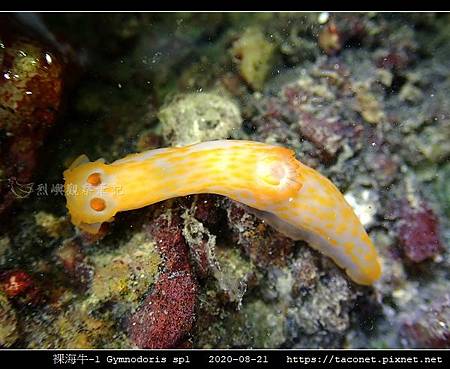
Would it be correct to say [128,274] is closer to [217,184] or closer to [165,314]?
[165,314]

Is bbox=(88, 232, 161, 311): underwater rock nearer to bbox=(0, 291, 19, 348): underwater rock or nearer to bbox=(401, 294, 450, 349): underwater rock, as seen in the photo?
bbox=(0, 291, 19, 348): underwater rock

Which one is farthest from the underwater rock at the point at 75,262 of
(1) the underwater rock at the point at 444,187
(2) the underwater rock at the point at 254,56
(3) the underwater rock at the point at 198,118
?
(1) the underwater rock at the point at 444,187

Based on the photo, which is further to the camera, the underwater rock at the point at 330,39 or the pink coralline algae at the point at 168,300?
the underwater rock at the point at 330,39

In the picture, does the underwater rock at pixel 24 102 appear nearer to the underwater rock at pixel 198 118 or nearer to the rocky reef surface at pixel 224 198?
the rocky reef surface at pixel 224 198

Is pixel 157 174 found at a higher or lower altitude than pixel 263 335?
higher

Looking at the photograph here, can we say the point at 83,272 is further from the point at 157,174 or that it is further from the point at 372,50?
the point at 372,50

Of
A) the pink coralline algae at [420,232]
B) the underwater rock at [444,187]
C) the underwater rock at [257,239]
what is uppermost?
the underwater rock at [257,239]

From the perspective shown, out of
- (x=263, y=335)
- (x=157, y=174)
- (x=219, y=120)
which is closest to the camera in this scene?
(x=157, y=174)

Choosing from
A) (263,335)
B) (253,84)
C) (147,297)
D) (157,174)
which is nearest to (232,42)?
(253,84)
